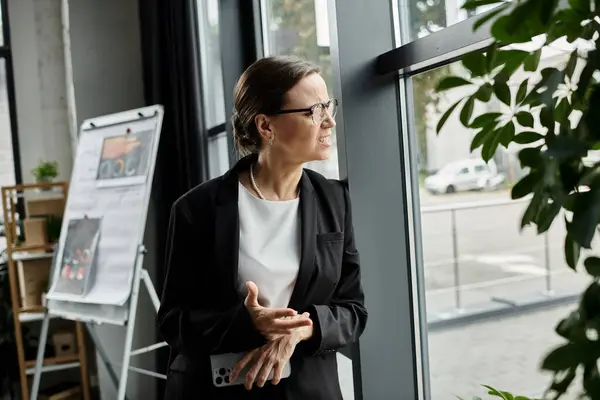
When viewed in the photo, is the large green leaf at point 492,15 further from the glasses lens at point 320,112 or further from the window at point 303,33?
the window at point 303,33

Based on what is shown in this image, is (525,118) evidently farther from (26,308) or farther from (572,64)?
(26,308)

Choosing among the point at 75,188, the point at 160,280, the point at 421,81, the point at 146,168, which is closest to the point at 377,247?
the point at 421,81

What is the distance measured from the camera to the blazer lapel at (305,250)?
1413mm

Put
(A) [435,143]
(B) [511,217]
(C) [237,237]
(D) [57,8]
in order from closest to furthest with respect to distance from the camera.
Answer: (C) [237,237] → (B) [511,217] → (A) [435,143] → (D) [57,8]

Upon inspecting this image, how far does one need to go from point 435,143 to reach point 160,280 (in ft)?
7.99

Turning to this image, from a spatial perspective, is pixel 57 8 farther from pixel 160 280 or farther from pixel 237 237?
pixel 237 237

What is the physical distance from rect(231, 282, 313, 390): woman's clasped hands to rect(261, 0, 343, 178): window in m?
0.82

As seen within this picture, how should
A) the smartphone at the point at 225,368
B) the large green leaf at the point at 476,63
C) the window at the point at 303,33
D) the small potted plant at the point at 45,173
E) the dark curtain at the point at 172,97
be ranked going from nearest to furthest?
the large green leaf at the point at 476,63, the smartphone at the point at 225,368, the window at the point at 303,33, the dark curtain at the point at 172,97, the small potted plant at the point at 45,173

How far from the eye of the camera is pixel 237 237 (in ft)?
4.64

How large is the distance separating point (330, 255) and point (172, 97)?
2.20 metres

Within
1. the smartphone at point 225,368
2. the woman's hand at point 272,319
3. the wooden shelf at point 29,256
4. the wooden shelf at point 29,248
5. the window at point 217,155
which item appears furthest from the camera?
the wooden shelf at point 29,256

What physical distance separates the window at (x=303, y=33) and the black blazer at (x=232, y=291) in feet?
2.06

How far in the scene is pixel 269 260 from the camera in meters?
1.43

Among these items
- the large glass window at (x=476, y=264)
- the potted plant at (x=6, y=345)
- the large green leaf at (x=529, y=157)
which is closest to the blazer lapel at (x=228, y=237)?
the large glass window at (x=476, y=264)
